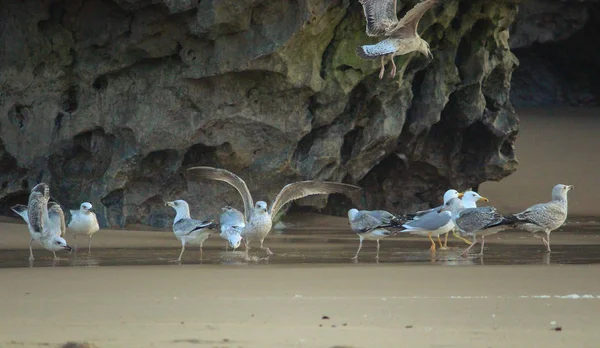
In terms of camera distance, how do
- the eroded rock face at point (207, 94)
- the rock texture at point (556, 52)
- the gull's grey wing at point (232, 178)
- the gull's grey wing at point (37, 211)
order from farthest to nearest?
1. the rock texture at point (556, 52)
2. the eroded rock face at point (207, 94)
3. the gull's grey wing at point (232, 178)
4. the gull's grey wing at point (37, 211)

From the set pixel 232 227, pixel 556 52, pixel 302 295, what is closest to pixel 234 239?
pixel 232 227

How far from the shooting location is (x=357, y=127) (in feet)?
54.2

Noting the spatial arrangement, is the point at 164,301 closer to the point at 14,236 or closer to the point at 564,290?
the point at 564,290

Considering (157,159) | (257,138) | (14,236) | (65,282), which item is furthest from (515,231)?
(65,282)

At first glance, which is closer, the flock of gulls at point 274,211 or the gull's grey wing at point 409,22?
the flock of gulls at point 274,211

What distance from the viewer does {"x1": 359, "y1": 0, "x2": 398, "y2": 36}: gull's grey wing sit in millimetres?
13922

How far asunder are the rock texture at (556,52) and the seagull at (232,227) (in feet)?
41.9

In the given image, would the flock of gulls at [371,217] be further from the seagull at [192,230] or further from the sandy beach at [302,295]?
the sandy beach at [302,295]

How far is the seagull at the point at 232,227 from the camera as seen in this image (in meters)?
13.0

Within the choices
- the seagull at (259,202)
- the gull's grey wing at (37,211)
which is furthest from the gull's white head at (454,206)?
the gull's grey wing at (37,211)

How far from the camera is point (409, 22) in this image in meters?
13.8

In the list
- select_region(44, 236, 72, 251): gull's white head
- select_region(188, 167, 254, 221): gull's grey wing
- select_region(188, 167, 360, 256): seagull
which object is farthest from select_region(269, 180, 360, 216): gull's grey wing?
select_region(44, 236, 72, 251): gull's white head

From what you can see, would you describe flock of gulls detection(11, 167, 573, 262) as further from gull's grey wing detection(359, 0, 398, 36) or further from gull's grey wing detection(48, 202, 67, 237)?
gull's grey wing detection(359, 0, 398, 36)

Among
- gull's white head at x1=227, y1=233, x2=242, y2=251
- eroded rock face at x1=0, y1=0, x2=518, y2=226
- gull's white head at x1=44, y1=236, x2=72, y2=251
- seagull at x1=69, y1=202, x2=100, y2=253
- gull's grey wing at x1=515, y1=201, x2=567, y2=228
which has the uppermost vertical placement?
eroded rock face at x1=0, y1=0, x2=518, y2=226
